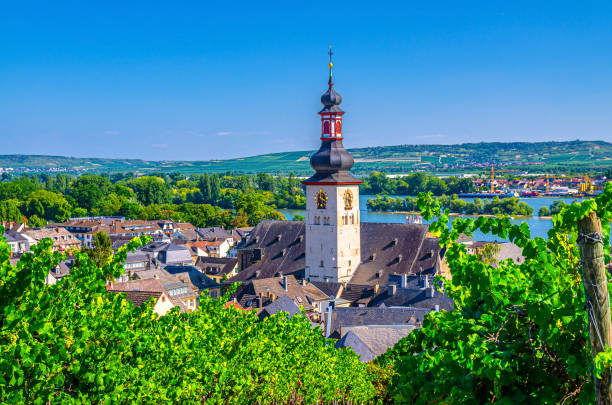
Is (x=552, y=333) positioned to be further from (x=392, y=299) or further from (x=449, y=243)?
(x=392, y=299)

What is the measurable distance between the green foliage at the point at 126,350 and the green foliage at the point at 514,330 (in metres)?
3.66

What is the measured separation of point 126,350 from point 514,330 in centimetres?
480

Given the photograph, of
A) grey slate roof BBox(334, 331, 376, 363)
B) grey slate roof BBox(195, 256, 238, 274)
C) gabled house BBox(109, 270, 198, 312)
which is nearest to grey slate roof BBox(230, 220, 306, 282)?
gabled house BBox(109, 270, 198, 312)

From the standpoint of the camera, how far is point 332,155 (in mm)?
42500

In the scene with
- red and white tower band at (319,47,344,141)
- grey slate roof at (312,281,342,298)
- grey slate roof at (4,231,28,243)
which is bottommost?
grey slate roof at (4,231,28,243)

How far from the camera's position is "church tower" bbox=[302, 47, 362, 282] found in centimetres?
4269

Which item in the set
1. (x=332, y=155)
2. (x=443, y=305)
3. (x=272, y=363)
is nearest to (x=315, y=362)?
(x=272, y=363)

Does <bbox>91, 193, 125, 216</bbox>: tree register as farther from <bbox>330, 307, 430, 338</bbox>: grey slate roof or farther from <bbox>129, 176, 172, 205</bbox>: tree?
<bbox>330, 307, 430, 338</bbox>: grey slate roof

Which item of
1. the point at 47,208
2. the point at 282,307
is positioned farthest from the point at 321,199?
the point at 47,208

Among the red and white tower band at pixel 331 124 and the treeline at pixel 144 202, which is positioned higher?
the red and white tower band at pixel 331 124

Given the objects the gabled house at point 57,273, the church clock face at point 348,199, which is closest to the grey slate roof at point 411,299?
the church clock face at point 348,199

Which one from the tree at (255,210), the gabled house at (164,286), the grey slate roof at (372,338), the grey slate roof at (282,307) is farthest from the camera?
the tree at (255,210)

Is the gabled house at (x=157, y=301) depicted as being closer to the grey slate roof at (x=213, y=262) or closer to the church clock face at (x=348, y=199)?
the church clock face at (x=348, y=199)

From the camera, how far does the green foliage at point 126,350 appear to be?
7.52 m
